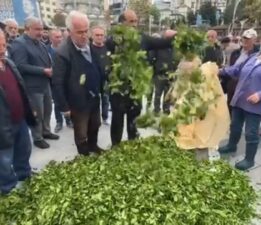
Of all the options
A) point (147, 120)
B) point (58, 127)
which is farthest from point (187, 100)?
point (58, 127)

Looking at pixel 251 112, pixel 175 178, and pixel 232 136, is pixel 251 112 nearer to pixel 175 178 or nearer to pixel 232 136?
pixel 232 136

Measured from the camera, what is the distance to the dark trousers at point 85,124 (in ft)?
12.5

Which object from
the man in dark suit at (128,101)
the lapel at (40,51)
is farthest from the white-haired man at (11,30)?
the man in dark suit at (128,101)

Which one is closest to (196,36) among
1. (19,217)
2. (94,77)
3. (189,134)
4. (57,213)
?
(57,213)

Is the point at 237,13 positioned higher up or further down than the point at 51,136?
further down

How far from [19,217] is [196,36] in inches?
55.0

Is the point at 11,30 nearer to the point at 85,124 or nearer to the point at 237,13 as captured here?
the point at 85,124

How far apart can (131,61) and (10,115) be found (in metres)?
1.52

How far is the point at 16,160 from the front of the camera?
3.57 m

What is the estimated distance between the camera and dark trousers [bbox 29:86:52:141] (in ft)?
15.0

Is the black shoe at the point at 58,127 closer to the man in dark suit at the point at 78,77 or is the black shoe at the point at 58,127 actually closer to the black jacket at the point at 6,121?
the man in dark suit at the point at 78,77

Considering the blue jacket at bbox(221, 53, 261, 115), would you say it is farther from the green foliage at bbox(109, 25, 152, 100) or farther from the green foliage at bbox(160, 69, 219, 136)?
the green foliage at bbox(109, 25, 152, 100)

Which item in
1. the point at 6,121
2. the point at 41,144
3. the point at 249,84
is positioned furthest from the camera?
the point at 41,144

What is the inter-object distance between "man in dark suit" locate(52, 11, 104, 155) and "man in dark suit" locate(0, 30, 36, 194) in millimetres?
422
